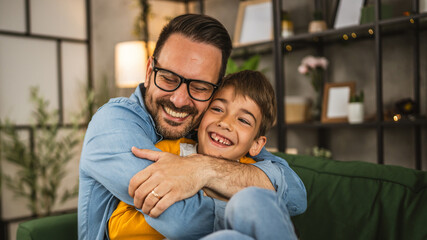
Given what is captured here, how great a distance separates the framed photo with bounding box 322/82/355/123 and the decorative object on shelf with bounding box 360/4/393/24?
495 millimetres

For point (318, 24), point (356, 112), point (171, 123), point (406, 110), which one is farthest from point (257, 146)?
point (318, 24)

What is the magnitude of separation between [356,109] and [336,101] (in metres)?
0.24

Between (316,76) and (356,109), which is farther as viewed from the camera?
(316,76)

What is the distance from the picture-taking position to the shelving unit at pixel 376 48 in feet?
8.77

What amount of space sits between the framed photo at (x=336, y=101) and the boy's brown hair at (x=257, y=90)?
1631 mm

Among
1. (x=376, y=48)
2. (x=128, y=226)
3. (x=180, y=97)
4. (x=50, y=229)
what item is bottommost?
(x=50, y=229)

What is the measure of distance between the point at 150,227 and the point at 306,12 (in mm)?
2891

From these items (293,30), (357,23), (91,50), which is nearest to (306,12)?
(293,30)

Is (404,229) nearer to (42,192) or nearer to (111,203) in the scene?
(111,203)

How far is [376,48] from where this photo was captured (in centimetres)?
270

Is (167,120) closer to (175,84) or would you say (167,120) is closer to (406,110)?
(175,84)

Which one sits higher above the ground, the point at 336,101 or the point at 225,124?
the point at 336,101

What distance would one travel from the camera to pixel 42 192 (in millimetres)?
3570

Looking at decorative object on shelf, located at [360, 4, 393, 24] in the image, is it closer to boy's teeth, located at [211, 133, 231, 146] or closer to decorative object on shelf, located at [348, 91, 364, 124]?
decorative object on shelf, located at [348, 91, 364, 124]
